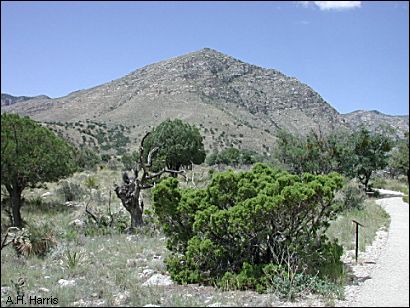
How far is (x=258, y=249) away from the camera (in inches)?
340

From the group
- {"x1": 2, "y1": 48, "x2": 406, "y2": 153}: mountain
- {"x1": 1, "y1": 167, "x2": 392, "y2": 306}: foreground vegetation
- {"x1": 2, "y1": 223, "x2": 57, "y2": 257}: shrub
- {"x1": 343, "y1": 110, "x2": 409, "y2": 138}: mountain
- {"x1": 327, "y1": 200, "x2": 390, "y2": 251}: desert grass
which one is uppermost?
{"x1": 2, "y1": 48, "x2": 406, "y2": 153}: mountain

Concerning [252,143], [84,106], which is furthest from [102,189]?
[84,106]

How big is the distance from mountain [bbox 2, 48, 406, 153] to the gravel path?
46.4 meters

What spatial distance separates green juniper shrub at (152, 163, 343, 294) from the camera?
7793 millimetres

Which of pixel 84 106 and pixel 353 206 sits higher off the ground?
pixel 84 106

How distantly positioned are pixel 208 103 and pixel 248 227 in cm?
6990

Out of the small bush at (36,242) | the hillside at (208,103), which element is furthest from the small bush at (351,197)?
the hillside at (208,103)

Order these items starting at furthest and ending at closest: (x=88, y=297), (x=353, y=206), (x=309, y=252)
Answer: (x=353, y=206), (x=309, y=252), (x=88, y=297)

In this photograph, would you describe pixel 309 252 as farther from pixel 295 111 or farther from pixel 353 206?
pixel 295 111

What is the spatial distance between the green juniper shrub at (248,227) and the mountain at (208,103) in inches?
1949

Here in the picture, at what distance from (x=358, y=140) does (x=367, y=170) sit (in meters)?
1.85

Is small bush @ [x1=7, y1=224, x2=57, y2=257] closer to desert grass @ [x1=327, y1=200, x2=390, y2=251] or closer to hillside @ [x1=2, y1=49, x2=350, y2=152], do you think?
desert grass @ [x1=327, y1=200, x2=390, y2=251]

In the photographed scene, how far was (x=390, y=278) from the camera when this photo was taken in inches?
335

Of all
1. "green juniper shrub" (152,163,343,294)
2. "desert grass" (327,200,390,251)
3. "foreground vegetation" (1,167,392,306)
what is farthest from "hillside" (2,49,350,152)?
"green juniper shrub" (152,163,343,294)
